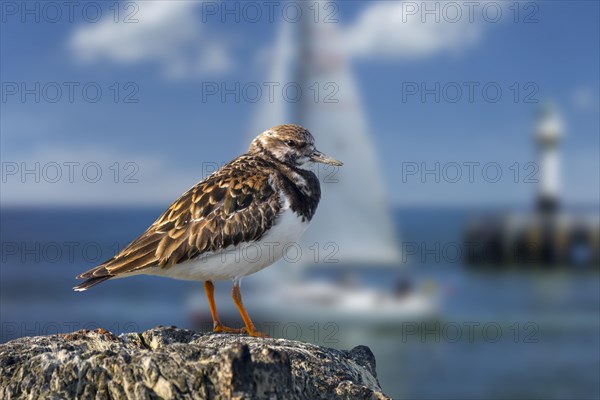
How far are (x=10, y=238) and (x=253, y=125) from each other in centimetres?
8307

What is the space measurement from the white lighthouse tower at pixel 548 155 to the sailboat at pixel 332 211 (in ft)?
113

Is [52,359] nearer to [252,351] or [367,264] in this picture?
[252,351]

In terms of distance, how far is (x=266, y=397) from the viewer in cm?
511

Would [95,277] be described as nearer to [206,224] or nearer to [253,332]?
[206,224]

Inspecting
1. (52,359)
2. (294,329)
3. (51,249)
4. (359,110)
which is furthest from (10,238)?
(52,359)

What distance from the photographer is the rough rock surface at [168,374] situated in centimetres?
507

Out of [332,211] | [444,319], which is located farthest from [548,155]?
[332,211]

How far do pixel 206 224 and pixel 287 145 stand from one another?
151 cm

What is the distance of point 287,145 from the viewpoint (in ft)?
33.4

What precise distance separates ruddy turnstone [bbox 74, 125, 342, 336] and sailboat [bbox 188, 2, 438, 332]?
1015 inches

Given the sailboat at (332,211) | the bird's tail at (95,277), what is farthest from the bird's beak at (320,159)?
the sailboat at (332,211)

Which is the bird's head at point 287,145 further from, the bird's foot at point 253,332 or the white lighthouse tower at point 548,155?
the white lighthouse tower at point 548,155

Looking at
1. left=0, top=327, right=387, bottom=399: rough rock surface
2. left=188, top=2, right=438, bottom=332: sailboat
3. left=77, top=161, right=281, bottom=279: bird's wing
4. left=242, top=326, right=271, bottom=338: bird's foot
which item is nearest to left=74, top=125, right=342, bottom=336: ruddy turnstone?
left=77, top=161, right=281, bottom=279: bird's wing

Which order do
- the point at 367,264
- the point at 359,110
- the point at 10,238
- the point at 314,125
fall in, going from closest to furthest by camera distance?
the point at 314,125
the point at 359,110
the point at 367,264
the point at 10,238
